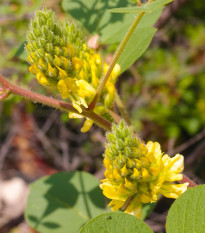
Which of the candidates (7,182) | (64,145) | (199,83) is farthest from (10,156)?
(199,83)

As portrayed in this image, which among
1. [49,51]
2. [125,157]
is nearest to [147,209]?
[125,157]

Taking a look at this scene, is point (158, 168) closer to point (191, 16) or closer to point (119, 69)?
point (119, 69)

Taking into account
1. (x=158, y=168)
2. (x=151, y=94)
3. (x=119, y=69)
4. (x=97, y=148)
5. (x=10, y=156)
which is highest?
(x=119, y=69)

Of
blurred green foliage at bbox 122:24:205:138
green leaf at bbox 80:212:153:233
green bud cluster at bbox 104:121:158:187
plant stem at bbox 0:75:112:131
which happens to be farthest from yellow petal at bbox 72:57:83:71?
blurred green foliage at bbox 122:24:205:138

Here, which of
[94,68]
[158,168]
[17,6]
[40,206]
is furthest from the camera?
[17,6]

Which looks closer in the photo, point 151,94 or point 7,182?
point 151,94

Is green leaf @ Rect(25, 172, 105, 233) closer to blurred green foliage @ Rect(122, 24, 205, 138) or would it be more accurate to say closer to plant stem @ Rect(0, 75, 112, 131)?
plant stem @ Rect(0, 75, 112, 131)

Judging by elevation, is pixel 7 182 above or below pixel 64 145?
below
